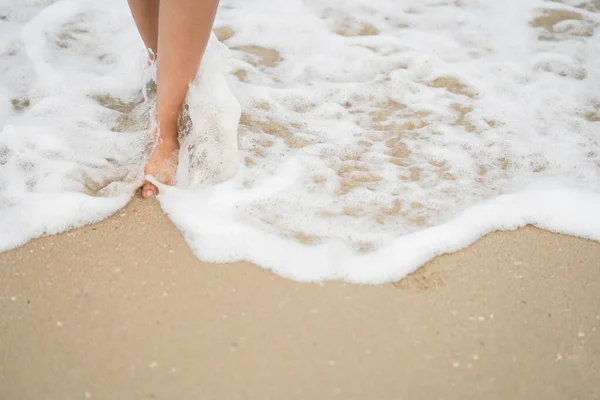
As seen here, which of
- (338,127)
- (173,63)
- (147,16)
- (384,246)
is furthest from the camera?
(338,127)

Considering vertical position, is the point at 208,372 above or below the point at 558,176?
below

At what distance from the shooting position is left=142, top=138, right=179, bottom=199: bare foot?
6.07 ft

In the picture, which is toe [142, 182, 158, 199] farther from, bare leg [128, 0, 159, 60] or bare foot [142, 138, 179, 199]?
bare leg [128, 0, 159, 60]

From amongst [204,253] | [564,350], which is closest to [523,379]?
[564,350]

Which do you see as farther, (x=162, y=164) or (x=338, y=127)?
(x=338, y=127)

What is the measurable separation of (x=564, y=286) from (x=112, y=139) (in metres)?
1.48

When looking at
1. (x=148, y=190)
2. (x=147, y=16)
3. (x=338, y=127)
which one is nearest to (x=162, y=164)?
(x=148, y=190)

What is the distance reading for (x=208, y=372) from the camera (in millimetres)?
1339

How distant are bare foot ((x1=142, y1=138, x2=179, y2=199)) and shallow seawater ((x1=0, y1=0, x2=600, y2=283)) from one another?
51mm

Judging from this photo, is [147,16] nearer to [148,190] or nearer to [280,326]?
[148,190]

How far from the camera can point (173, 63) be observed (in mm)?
1842

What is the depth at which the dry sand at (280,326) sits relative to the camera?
1326 mm

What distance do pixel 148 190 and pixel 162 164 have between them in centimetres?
10

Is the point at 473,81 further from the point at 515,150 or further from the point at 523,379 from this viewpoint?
the point at 523,379
